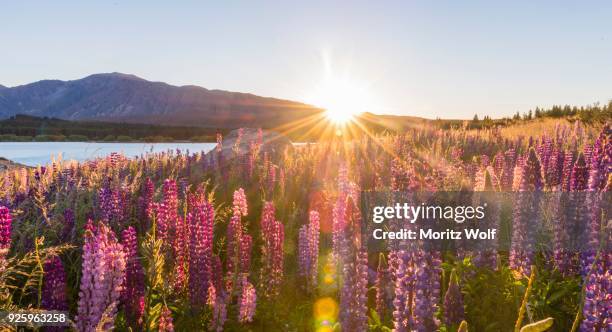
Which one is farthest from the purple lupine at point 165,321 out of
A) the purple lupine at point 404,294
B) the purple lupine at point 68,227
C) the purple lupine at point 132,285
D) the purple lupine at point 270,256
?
the purple lupine at point 68,227

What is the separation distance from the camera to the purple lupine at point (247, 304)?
13.8 ft

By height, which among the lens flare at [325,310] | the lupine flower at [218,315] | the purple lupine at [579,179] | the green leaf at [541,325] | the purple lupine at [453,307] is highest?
the purple lupine at [579,179]

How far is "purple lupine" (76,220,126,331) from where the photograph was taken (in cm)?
302

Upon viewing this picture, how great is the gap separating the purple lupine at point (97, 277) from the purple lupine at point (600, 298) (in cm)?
295

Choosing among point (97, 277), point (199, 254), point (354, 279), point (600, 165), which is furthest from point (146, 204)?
point (600, 165)

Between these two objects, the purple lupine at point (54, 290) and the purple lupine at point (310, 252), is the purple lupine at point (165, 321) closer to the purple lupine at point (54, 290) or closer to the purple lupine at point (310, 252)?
the purple lupine at point (54, 290)

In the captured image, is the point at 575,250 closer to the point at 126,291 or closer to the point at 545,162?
the point at 545,162

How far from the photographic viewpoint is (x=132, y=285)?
3.55m

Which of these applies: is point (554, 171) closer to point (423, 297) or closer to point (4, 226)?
point (423, 297)

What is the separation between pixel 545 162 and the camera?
699 centimetres

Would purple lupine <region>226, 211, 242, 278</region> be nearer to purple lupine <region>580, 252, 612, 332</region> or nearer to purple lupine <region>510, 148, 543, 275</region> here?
purple lupine <region>510, 148, 543, 275</region>

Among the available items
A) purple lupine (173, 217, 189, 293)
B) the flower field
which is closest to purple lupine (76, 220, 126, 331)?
the flower field

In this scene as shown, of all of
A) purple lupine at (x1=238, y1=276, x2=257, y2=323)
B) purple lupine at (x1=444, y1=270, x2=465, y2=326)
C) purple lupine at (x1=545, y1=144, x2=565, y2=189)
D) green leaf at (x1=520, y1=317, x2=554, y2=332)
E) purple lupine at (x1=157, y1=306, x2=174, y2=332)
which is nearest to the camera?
green leaf at (x1=520, y1=317, x2=554, y2=332)

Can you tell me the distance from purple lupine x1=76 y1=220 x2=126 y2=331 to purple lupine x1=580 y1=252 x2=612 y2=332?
9.67 ft
